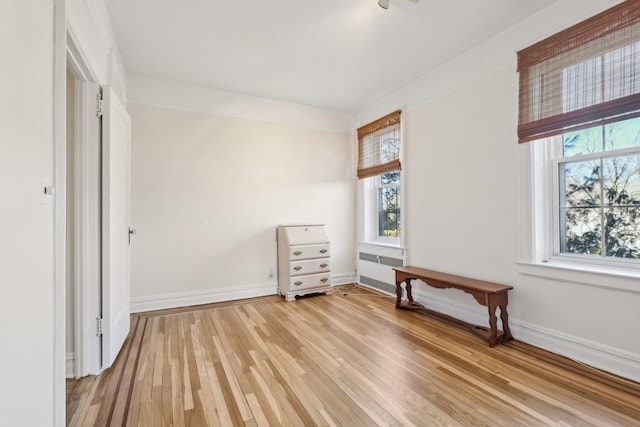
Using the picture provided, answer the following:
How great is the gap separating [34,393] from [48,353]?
164 mm

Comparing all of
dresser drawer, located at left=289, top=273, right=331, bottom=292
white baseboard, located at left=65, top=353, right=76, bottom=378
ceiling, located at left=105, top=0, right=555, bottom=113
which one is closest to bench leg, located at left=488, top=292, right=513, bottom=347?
dresser drawer, located at left=289, top=273, right=331, bottom=292

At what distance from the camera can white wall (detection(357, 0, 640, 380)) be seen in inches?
82.3

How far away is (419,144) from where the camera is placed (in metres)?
3.55

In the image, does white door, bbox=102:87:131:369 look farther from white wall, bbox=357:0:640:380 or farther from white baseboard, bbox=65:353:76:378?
white wall, bbox=357:0:640:380

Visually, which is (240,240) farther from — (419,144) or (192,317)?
(419,144)

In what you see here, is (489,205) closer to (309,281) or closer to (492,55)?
(492,55)

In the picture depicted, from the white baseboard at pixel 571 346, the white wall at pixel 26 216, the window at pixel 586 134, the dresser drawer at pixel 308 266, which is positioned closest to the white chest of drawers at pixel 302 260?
the dresser drawer at pixel 308 266

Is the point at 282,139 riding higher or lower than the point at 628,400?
higher

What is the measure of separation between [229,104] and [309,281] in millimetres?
2547

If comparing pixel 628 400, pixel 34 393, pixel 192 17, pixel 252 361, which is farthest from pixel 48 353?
pixel 628 400

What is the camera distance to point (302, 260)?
3939mm

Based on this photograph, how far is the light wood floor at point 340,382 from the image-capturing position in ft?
5.37

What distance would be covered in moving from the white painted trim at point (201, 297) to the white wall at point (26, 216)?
7.42 feet

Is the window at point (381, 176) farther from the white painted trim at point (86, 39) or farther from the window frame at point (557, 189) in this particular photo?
the white painted trim at point (86, 39)
